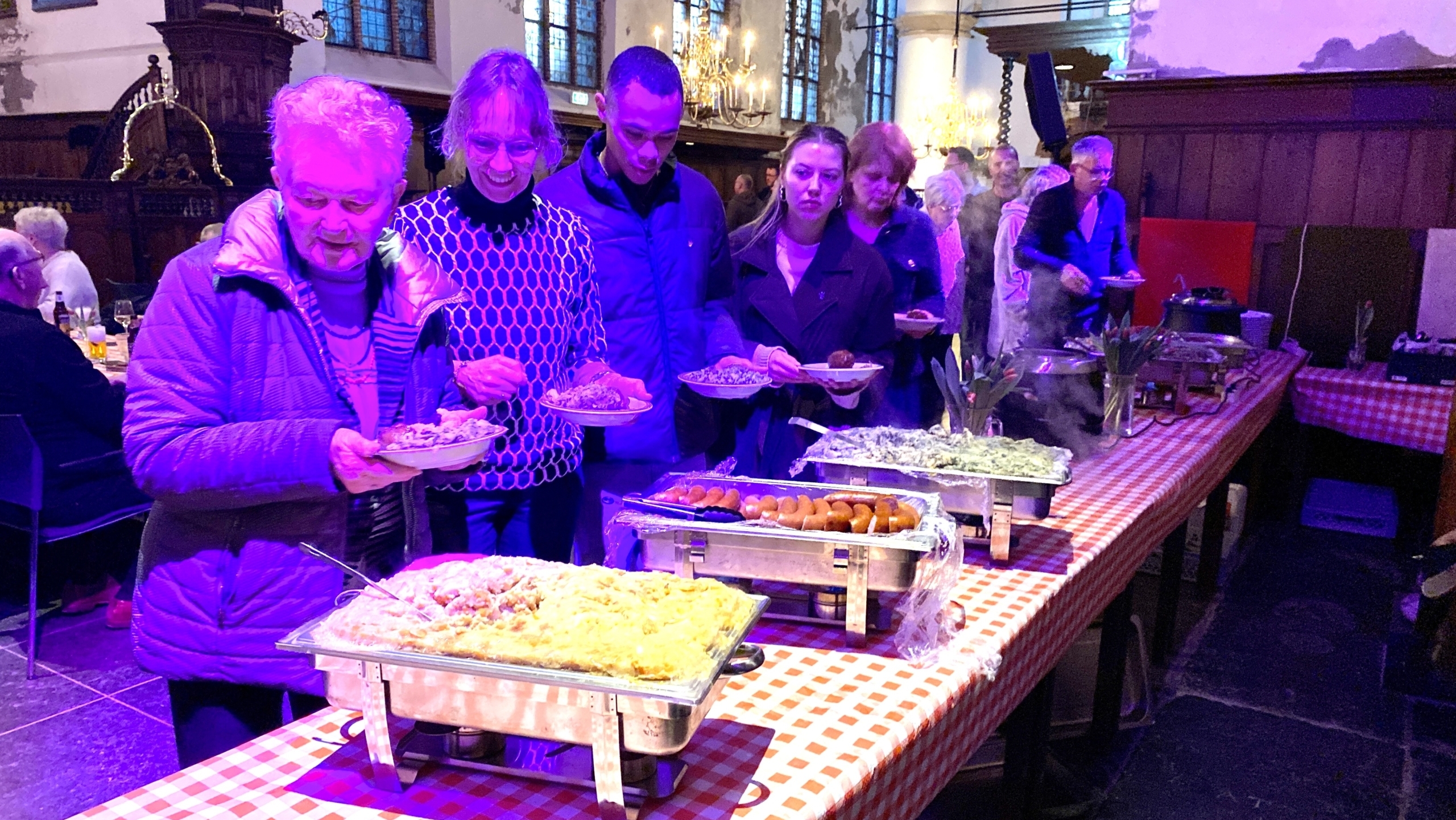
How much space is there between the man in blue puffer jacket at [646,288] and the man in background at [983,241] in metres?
4.01

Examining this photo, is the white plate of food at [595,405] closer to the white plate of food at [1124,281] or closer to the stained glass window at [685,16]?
the white plate of food at [1124,281]

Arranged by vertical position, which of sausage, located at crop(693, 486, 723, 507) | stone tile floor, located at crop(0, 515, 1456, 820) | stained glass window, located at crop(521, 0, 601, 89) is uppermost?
stained glass window, located at crop(521, 0, 601, 89)

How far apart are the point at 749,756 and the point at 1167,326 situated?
444 centimetres

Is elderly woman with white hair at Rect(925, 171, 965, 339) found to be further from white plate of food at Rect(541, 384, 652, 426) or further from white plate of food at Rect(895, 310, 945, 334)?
white plate of food at Rect(541, 384, 652, 426)

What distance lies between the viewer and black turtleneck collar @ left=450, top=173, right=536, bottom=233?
2.03 meters

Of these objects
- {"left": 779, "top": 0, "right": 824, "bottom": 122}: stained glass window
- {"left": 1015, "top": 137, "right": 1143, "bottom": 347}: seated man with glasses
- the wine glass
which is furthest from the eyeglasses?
{"left": 779, "top": 0, "right": 824, "bottom": 122}: stained glass window

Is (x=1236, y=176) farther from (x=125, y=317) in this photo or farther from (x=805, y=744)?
(x=125, y=317)

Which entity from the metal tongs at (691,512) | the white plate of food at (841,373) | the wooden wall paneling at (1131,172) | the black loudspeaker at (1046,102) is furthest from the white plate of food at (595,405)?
the wooden wall paneling at (1131,172)

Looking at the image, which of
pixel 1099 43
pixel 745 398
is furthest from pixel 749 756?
pixel 1099 43

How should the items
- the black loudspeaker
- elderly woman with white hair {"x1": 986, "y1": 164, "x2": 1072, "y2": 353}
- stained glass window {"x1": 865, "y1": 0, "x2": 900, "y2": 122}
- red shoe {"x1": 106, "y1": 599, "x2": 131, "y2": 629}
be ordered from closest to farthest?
red shoe {"x1": 106, "y1": 599, "x2": 131, "y2": 629} → elderly woman with white hair {"x1": 986, "y1": 164, "x2": 1072, "y2": 353} → the black loudspeaker → stained glass window {"x1": 865, "y1": 0, "x2": 900, "y2": 122}

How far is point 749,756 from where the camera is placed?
1287 mm

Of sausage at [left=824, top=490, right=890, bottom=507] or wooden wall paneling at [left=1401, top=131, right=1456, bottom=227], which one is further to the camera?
wooden wall paneling at [left=1401, top=131, right=1456, bottom=227]

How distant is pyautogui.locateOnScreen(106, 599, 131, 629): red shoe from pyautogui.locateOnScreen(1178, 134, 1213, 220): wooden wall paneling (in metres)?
6.49

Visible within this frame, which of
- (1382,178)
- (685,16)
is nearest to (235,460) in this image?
(1382,178)
